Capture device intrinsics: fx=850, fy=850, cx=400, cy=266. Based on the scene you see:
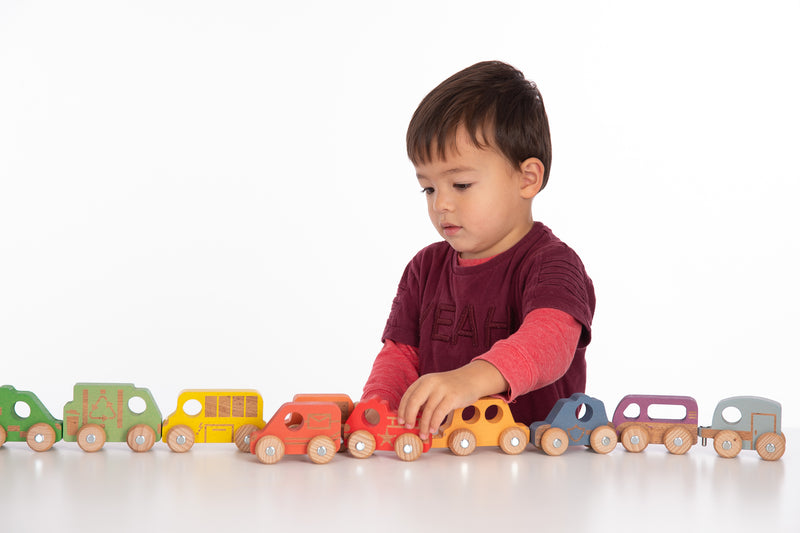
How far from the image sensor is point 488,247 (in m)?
1.50

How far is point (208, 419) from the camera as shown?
44.9 inches

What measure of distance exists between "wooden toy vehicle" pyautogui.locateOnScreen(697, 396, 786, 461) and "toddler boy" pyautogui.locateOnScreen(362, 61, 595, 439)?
222 millimetres

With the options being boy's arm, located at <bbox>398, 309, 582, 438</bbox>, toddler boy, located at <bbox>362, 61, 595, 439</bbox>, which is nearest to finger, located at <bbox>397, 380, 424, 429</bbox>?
boy's arm, located at <bbox>398, 309, 582, 438</bbox>

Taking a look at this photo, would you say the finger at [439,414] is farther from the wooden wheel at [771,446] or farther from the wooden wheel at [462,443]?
the wooden wheel at [771,446]

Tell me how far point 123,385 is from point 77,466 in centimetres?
15

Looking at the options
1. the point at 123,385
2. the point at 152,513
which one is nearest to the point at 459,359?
the point at 123,385

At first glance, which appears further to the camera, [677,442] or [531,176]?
[531,176]

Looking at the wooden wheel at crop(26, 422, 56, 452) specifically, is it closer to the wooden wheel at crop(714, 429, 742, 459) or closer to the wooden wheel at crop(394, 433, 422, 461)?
the wooden wheel at crop(394, 433, 422, 461)

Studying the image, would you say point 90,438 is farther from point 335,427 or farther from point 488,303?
point 488,303

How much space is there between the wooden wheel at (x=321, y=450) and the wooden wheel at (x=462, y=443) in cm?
16

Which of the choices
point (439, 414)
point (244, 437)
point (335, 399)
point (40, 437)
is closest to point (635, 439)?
point (439, 414)

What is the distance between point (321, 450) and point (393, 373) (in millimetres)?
486

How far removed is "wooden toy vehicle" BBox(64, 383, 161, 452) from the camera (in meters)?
1.12

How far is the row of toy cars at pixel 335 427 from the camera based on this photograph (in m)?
1.08
